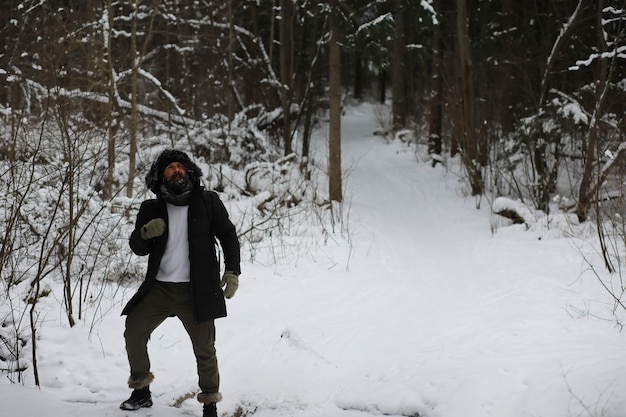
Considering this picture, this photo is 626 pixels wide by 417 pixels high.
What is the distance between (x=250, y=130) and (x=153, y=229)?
1125 cm

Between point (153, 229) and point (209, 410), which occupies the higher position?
point (153, 229)

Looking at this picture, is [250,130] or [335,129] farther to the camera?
[250,130]

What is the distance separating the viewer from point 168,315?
3.69m

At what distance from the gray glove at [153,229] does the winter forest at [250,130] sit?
1327 mm

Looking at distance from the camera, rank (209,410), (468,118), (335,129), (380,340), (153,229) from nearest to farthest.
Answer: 1. (153,229)
2. (209,410)
3. (380,340)
4. (335,129)
5. (468,118)

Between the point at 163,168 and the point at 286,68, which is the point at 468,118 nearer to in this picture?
the point at 286,68

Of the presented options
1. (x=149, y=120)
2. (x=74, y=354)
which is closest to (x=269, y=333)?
(x=74, y=354)

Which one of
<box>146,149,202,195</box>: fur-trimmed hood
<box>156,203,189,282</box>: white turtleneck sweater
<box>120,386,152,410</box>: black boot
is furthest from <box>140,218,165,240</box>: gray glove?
<box>120,386,152,410</box>: black boot

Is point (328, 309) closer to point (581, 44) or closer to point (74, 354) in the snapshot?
point (74, 354)

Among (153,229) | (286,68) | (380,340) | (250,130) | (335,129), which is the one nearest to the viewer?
(153,229)

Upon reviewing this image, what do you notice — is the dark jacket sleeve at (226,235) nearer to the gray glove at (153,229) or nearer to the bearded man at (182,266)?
the bearded man at (182,266)

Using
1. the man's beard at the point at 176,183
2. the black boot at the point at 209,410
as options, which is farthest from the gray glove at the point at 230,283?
the black boot at the point at 209,410

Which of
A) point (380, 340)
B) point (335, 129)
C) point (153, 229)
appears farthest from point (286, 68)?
point (153, 229)

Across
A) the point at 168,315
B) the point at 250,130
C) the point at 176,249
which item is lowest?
the point at 168,315
